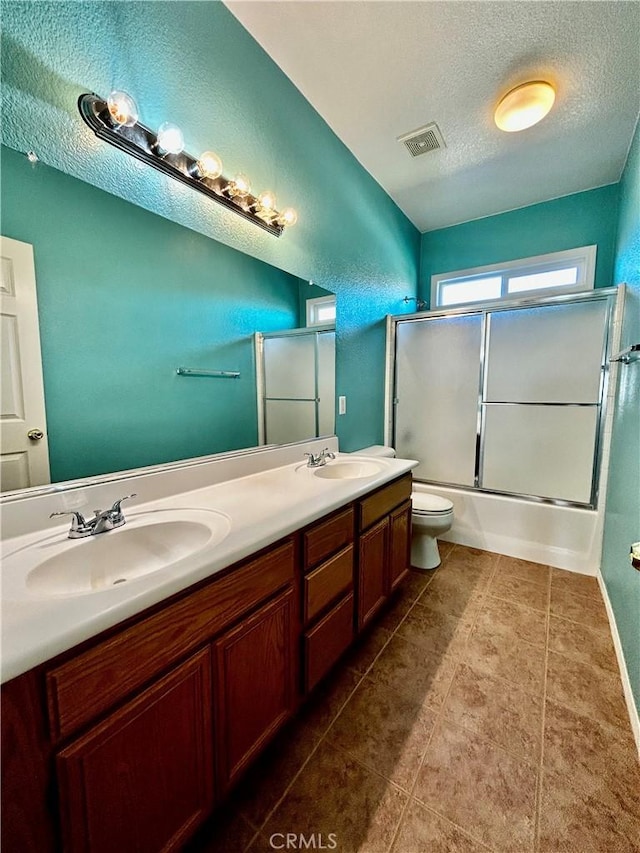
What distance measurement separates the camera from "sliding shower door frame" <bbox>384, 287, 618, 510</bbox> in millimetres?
2137

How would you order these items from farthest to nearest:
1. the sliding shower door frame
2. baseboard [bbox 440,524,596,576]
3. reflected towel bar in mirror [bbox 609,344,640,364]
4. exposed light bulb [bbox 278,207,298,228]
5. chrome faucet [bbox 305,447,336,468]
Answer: baseboard [bbox 440,524,596,576], the sliding shower door frame, chrome faucet [bbox 305,447,336,468], exposed light bulb [bbox 278,207,298,228], reflected towel bar in mirror [bbox 609,344,640,364]

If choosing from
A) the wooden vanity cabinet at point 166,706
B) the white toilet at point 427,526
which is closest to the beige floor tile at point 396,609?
the white toilet at point 427,526

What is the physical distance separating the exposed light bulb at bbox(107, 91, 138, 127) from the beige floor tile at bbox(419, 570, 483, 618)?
2.44m

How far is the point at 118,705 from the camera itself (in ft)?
2.15

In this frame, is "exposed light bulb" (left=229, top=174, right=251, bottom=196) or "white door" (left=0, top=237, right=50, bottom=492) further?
"exposed light bulb" (left=229, top=174, right=251, bottom=196)

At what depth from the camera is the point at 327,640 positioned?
1.27 m

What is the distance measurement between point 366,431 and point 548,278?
6.48ft

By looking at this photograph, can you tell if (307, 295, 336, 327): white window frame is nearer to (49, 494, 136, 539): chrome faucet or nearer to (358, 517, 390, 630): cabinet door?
(358, 517, 390, 630): cabinet door

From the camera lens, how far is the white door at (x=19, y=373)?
2.87 ft

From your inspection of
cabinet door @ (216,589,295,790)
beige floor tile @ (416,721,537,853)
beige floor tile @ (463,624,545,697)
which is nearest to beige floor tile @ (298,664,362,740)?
cabinet door @ (216,589,295,790)

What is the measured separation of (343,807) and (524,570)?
6.06ft

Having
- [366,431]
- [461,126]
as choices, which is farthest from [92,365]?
[461,126]

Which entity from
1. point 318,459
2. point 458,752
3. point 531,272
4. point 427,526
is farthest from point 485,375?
point 458,752

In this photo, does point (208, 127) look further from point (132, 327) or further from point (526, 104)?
point (526, 104)
